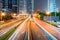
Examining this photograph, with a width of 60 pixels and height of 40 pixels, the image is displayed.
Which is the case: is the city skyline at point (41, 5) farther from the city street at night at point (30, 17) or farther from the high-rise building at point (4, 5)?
the high-rise building at point (4, 5)

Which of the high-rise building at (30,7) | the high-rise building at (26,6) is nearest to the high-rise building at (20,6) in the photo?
the high-rise building at (26,6)

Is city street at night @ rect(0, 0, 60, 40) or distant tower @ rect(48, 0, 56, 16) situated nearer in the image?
city street at night @ rect(0, 0, 60, 40)

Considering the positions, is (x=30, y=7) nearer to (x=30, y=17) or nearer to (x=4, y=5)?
(x=30, y=17)

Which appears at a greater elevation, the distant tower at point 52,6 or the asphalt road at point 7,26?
the distant tower at point 52,6

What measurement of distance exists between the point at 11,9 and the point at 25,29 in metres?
0.55

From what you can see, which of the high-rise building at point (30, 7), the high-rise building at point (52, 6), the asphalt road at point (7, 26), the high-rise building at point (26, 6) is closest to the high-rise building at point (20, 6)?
the high-rise building at point (26, 6)

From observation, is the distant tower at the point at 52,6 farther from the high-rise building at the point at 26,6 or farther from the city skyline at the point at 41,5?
the high-rise building at the point at 26,6

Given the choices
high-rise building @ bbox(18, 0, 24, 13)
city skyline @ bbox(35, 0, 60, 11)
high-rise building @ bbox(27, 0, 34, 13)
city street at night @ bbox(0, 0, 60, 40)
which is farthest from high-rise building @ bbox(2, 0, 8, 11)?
city skyline @ bbox(35, 0, 60, 11)

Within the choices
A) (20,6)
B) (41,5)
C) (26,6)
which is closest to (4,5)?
(20,6)

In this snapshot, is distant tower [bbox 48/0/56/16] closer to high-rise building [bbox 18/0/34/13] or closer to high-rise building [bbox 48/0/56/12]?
high-rise building [bbox 48/0/56/12]

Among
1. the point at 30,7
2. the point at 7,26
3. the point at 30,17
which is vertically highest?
the point at 30,7

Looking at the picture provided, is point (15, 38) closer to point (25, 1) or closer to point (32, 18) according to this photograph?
point (32, 18)

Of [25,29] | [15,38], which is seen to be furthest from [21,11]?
[15,38]

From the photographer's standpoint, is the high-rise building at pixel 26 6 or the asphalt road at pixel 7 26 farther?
the high-rise building at pixel 26 6
